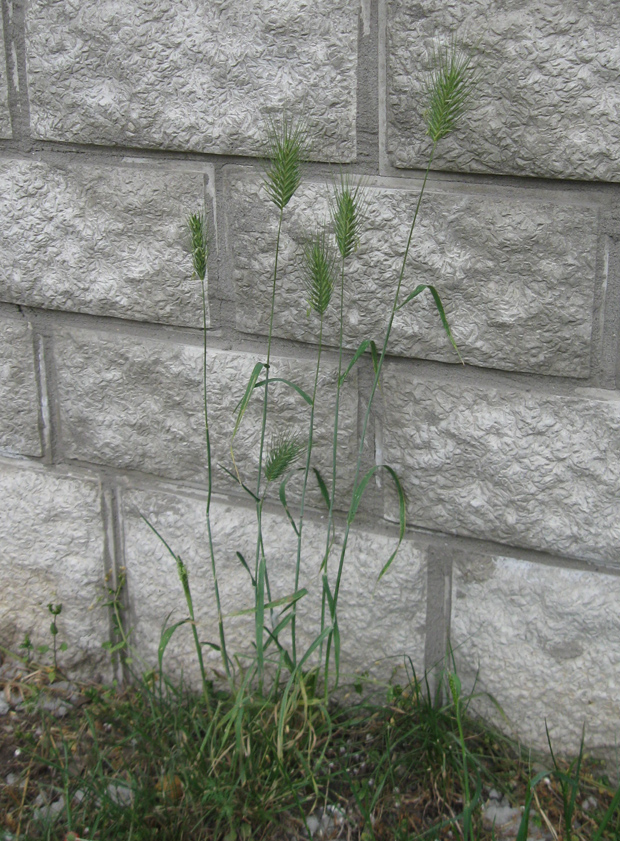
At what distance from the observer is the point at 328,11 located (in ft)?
3.90

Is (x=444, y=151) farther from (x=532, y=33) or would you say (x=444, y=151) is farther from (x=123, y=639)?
(x=123, y=639)

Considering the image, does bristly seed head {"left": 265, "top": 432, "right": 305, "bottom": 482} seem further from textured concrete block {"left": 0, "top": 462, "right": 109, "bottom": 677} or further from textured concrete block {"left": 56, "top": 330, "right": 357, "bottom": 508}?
textured concrete block {"left": 0, "top": 462, "right": 109, "bottom": 677}

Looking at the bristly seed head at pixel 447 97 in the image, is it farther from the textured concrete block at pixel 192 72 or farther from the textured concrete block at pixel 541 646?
the textured concrete block at pixel 541 646

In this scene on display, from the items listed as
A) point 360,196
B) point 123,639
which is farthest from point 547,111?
point 123,639

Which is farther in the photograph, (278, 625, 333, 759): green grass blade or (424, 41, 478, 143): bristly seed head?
(278, 625, 333, 759): green grass blade

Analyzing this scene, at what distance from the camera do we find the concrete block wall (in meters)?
1.17

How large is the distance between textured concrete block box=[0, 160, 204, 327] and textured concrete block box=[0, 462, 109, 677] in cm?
39

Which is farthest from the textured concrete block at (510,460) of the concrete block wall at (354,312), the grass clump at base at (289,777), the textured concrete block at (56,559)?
the textured concrete block at (56,559)

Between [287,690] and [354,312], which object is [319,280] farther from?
[287,690]

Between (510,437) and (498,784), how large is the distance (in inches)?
23.6

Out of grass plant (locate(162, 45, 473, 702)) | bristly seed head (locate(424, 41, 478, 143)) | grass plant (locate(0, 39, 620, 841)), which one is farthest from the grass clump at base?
bristly seed head (locate(424, 41, 478, 143))

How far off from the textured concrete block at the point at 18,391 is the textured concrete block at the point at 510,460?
0.75m

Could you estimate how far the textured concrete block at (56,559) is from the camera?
1643 millimetres

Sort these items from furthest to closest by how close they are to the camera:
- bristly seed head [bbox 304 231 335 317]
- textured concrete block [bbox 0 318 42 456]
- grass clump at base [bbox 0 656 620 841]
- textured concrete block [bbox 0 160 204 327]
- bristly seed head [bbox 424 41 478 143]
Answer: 1. textured concrete block [bbox 0 318 42 456]
2. textured concrete block [bbox 0 160 204 327]
3. grass clump at base [bbox 0 656 620 841]
4. bristly seed head [bbox 304 231 335 317]
5. bristly seed head [bbox 424 41 478 143]
